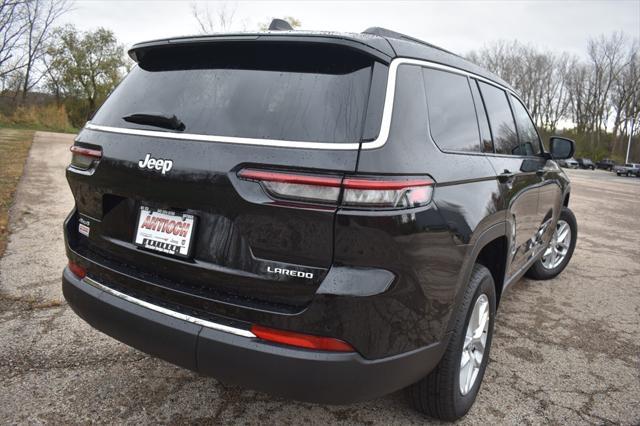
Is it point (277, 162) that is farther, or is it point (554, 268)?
point (554, 268)

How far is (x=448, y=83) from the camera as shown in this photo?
230 centimetres

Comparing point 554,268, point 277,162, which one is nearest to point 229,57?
point 277,162

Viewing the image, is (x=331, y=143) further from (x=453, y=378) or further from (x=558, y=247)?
(x=558, y=247)

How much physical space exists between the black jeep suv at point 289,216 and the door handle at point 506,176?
0.40 meters

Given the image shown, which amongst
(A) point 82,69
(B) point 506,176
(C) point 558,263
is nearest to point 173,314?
(B) point 506,176

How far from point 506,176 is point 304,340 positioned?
5.36 ft

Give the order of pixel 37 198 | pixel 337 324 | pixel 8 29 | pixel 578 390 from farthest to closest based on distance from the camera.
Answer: pixel 8 29
pixel 37 198
pixel 578 390
pixel 337 324

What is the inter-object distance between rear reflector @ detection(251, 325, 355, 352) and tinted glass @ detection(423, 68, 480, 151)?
94 cm

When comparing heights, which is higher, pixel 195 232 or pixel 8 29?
pixel 8 29

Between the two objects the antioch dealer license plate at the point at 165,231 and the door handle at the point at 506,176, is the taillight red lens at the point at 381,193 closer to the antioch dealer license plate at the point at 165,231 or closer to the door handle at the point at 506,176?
the antioch dealer license plate at the point at 165,231

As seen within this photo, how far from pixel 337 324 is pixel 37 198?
23.5ft

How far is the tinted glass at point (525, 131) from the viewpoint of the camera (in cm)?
338

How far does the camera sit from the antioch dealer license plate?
1.85 meters

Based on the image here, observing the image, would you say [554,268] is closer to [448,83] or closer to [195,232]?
[448,83]
